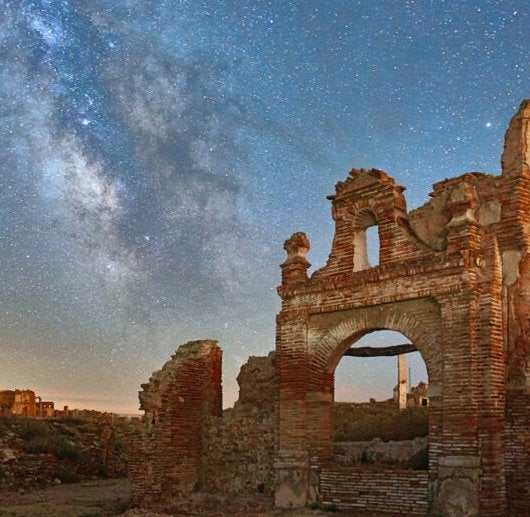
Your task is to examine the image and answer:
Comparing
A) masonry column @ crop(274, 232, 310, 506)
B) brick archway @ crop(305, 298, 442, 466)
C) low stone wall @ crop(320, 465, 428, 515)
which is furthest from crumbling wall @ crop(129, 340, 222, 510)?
low stone wall @ crop(320, 465, 428, 515)

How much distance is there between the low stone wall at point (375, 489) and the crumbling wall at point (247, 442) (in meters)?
1.37

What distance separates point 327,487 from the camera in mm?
11852

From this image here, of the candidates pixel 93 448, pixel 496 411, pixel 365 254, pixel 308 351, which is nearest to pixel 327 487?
pixel 308 351

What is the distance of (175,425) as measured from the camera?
13.5m

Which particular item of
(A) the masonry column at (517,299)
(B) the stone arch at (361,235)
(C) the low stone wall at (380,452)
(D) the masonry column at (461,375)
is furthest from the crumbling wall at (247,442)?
(A) the masonry column at (517,299)

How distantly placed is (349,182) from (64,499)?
348 inches

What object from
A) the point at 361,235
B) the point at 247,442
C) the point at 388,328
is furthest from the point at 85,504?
the point at 361,235

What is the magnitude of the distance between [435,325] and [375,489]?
9.18 ft

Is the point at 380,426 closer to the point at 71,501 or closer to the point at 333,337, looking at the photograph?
the point at 333,337

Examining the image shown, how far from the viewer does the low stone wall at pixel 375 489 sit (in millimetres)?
10617

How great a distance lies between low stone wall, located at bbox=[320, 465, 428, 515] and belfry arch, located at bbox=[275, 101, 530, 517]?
0.02 metres

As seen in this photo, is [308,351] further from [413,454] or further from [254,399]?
[413,454]

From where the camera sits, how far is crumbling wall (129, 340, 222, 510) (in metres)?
13.0

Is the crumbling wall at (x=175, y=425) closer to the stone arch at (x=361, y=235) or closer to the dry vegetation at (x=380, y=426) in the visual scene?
the stone arch at (x=361, y=235)
